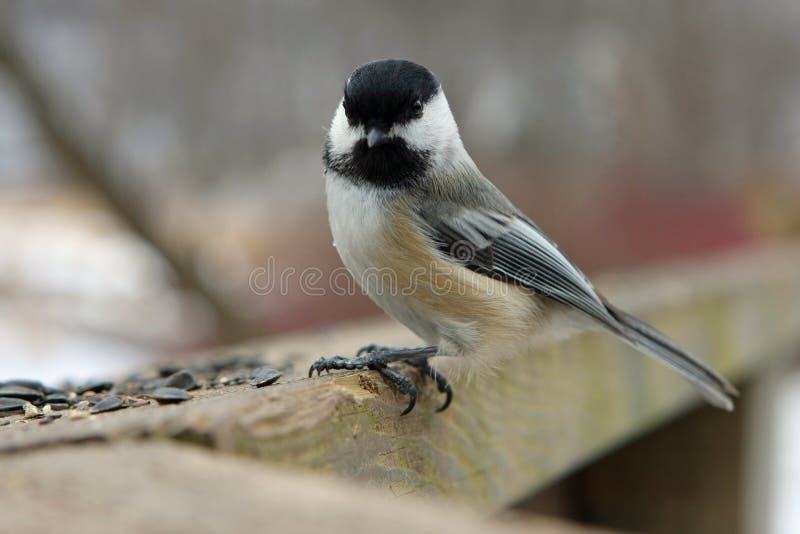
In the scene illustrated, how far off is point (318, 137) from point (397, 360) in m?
6.89

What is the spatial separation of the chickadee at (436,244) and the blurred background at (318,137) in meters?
2.65

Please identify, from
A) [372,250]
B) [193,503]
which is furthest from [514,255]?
[193,503]

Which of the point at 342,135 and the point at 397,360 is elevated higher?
the point at 342,135

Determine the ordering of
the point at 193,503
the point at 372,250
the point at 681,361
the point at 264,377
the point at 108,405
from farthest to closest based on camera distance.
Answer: the point at 681,361 < the point at 372,250 < the point at 264,377 < the point at 108,405 < the point at 193,503

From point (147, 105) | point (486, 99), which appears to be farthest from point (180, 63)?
point (486, 99)

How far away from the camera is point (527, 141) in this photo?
29.9 feet

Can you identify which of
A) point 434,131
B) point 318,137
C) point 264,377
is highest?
point 318,137

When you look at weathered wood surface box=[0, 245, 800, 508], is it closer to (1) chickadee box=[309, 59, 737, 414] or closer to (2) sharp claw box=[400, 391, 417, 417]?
(2) sharp claw box=[400, 391, 417, 417]

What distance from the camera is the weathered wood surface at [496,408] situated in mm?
1034

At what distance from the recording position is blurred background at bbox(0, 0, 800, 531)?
6414 mm

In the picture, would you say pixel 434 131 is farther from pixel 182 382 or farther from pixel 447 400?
pixel 182 382

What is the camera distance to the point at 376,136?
6.00ft

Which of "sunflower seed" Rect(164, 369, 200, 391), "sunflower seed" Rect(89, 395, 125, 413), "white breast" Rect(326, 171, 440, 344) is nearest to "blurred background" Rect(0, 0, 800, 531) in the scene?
"white breast" Rect(326, 171, 440, 344)

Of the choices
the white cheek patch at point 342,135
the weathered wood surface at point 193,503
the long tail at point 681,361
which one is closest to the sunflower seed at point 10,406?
the weathered wood surface at point 193,503
